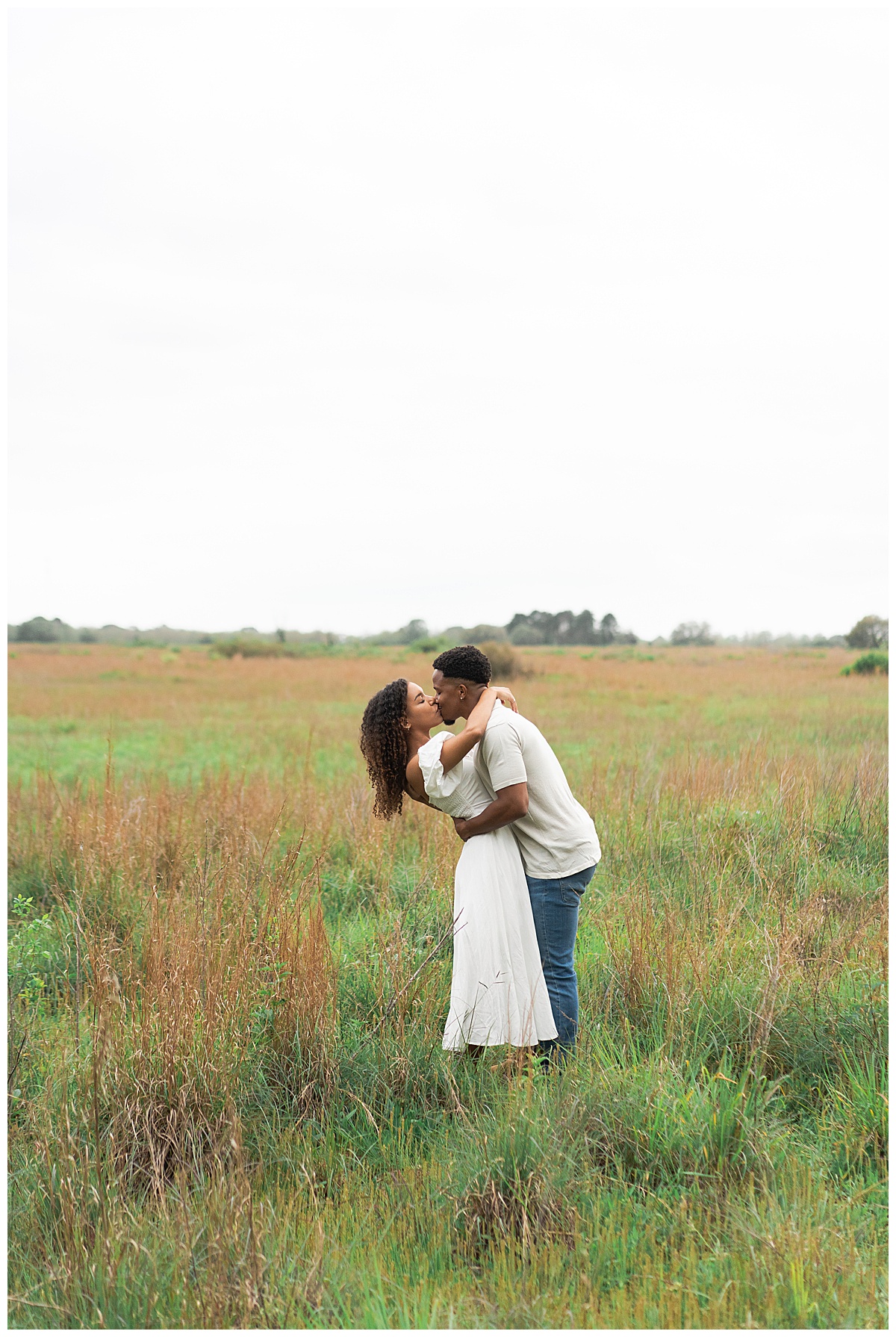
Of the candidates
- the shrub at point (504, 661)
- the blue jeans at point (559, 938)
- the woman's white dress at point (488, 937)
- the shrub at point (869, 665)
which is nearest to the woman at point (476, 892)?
the woman's white dress at point (488, 937)

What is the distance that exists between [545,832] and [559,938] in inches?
18.6

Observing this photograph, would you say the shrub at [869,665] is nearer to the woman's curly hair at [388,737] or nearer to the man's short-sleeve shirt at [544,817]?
the man's short-sleeve shirt at [544,817]

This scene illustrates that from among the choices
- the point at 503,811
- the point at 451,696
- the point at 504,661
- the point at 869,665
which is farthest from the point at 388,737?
the point at 869,665

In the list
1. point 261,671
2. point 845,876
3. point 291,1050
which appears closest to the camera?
point 291,1050

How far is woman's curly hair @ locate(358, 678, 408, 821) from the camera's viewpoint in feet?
12.7

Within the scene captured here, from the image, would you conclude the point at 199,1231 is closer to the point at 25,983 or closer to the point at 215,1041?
the point at 215,1041

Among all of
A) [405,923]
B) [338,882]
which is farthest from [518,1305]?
[338,882]

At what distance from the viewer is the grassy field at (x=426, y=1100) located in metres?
2.57

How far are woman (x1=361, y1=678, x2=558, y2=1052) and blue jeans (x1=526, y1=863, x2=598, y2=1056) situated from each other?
108 mm

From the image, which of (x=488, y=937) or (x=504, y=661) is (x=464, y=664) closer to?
(x=488, y=937)

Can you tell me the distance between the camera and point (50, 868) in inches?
265

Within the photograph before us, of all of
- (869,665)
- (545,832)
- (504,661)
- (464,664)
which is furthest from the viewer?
(504,661)

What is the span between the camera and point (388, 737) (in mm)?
3875

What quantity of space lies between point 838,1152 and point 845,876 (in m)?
3.17
